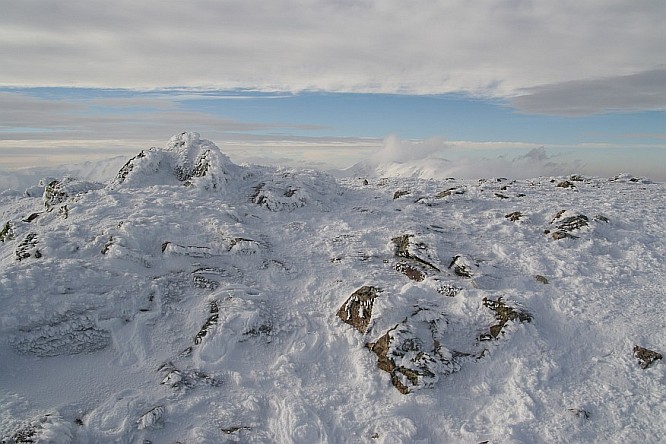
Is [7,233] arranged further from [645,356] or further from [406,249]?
[645,356]

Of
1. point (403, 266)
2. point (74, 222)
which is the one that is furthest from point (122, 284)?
point (403, 266)

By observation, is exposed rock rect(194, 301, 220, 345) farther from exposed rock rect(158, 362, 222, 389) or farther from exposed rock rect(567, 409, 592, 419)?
exposed rock rect(567, 409, 592, 419)

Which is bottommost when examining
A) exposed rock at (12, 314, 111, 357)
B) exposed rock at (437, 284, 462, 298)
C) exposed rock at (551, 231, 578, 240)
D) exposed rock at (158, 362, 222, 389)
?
exposed rock at (158, 362, 222, 389)

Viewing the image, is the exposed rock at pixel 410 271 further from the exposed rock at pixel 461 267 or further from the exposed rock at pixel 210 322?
the exposed rock at pixel 210 322

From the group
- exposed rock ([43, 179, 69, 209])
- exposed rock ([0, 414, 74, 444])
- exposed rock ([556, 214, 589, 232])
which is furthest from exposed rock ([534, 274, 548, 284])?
exposed rock ([43, 179, 69, 209])

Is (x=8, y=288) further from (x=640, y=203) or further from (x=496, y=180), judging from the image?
(x=496, y=180)

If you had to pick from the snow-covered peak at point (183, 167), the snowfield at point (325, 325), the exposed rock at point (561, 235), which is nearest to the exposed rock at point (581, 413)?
the snowfield at point (325, 325)

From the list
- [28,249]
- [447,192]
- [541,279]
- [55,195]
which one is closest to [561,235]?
[541,279]
